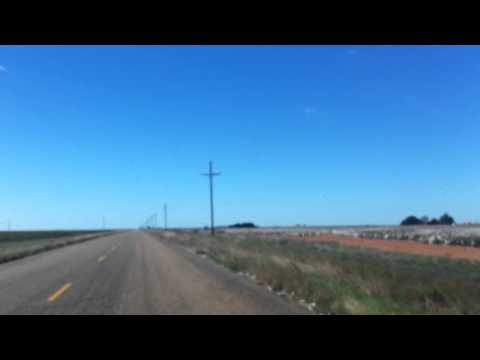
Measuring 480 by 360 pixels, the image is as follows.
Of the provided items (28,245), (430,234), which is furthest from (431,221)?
(28,245)

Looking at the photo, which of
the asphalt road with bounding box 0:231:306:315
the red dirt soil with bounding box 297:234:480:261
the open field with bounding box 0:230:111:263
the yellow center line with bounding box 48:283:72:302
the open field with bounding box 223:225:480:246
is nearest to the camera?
the asphalt road with bounding box 0:231:306:315

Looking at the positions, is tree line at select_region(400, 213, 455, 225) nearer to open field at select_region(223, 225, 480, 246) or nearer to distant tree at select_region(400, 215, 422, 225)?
distant tree at select_region(400, 215, 422, 225)

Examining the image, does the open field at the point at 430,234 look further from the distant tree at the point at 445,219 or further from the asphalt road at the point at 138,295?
the distant tree at the point at 445,219

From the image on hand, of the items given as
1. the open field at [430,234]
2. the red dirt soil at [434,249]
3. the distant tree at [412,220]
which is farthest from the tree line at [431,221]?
the red dirt soil at [434,249]

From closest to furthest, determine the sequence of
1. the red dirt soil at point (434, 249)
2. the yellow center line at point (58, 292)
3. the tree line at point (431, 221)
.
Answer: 1. the yellow center line at point (58, 292)
2. the red dirt soil at point (434, 249)
3. the tree line at point (431, 221)

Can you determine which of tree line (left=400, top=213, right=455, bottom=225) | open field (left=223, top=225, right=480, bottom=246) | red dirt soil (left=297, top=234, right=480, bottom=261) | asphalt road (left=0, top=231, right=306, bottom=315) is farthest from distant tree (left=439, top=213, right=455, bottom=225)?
asphalt road (left=0, top=231, right=306, bottom=315)

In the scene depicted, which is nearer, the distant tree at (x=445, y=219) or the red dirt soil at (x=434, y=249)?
the red dirt soil at (x=434, y=249)

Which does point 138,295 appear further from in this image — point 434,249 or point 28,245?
point 28,245

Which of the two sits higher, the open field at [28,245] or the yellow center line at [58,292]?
the yellow center line at [58,292]

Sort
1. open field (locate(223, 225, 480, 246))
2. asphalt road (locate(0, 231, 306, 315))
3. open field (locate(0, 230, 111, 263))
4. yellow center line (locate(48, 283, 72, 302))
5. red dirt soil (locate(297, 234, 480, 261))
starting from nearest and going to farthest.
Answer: asphalt road (locate(0, 231, 306, 315)), yellow center line (locate(48, 283, 72, 302)), red dirt soil (locate(297, 234, 480, 261)), open field (locate(0, 230, 111, 263)), open field (locate(223, 225, 480, 246))
